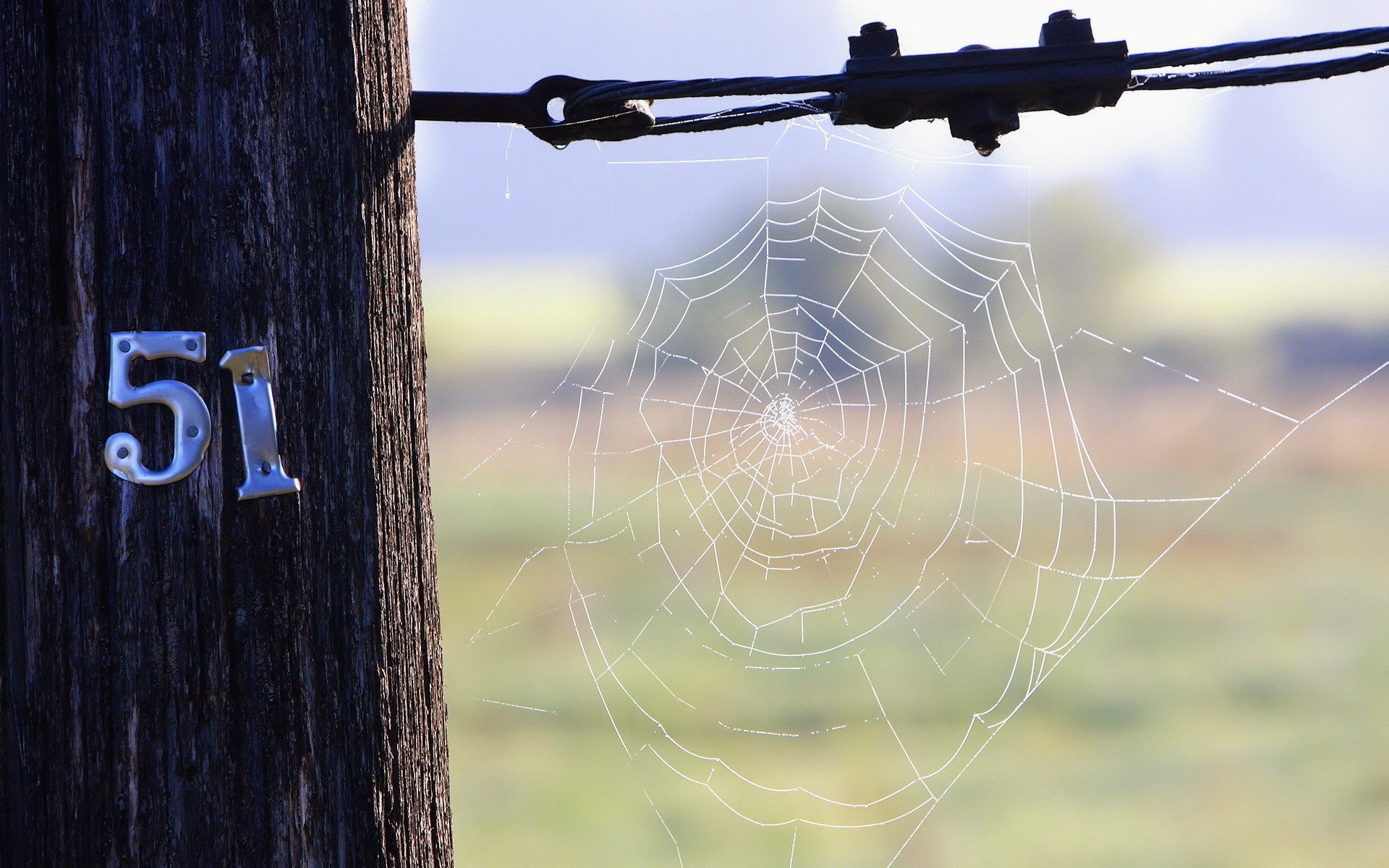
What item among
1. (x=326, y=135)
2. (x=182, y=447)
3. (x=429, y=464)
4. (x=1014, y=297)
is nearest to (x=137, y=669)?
(x=182, y=447)

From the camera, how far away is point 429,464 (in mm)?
1441

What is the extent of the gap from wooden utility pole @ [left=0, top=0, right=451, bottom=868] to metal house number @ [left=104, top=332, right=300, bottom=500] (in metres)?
0.02

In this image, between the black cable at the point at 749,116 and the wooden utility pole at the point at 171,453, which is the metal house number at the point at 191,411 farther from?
the black cable at the point at 749,116

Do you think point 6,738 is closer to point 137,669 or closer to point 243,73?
point 137,669

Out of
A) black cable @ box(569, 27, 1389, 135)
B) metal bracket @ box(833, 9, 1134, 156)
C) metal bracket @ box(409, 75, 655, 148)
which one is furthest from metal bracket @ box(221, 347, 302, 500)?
metal bracket @ box(833, 9, 1134, 156)

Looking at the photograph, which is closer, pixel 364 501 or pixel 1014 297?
pixel 364 501

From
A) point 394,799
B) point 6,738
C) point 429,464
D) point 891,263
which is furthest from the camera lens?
point 891,263

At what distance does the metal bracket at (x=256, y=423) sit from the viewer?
122 cm

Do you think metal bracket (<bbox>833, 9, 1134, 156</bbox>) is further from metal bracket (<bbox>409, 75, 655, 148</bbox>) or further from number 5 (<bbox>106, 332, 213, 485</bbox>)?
number 5 (<bbox>106, 332, 213, 485</bbox>)

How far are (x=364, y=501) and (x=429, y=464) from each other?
163mm

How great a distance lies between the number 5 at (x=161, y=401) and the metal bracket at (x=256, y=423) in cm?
4

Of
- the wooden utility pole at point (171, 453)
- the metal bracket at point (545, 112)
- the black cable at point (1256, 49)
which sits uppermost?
the black cable at point (1256, 49)

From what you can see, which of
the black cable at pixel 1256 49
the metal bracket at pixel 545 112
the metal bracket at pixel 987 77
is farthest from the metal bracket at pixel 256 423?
the black cable at pixel 1256 49

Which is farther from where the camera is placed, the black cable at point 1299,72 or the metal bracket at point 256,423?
the black cable at point 1299,72
